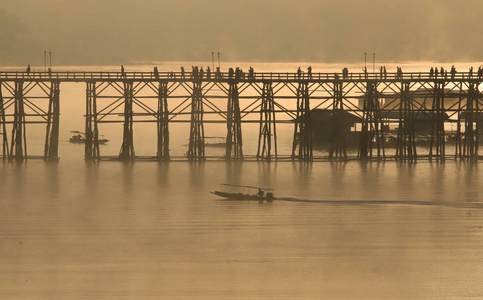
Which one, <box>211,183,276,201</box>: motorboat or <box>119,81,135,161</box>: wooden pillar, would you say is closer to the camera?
<box>211,183,276,201</box>: motorboat

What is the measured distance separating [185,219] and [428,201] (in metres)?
11.7

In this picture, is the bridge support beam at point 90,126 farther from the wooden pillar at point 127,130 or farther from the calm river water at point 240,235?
the calm river water at point 240,235

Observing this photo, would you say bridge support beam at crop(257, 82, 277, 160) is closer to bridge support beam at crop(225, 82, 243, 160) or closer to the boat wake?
bridge support beam at crop(225, 82, 243, 160)

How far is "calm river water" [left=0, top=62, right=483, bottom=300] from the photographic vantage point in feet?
92.2

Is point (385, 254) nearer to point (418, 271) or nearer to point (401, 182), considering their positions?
point (418, 271)

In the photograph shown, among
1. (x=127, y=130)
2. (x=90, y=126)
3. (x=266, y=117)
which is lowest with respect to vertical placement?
(x=127, y=130)

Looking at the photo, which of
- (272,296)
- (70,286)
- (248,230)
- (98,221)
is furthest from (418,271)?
(98,221)

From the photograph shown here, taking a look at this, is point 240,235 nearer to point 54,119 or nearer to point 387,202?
point 387,202

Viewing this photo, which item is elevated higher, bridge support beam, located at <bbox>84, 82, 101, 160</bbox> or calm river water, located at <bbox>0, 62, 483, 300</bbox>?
bridge support beam, located at <bbox>84, 82, 101, 160</bbox>

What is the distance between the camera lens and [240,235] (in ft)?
114

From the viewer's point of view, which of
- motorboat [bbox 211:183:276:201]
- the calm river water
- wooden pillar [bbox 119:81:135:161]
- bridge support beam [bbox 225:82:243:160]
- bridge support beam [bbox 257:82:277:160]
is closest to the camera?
the calm river water

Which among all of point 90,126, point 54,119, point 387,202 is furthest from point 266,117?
point 387,202

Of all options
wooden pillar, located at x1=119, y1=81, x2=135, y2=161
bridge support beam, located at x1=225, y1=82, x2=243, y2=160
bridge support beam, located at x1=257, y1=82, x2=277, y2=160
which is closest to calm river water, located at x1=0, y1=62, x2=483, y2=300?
wooden pillar, located at x1=119, y1=81, x2=135, y2=161

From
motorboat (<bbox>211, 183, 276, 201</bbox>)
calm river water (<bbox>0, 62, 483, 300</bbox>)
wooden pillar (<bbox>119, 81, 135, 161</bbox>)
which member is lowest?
calm river water (<bbox>0, 62, 483, 300</bbox>)
